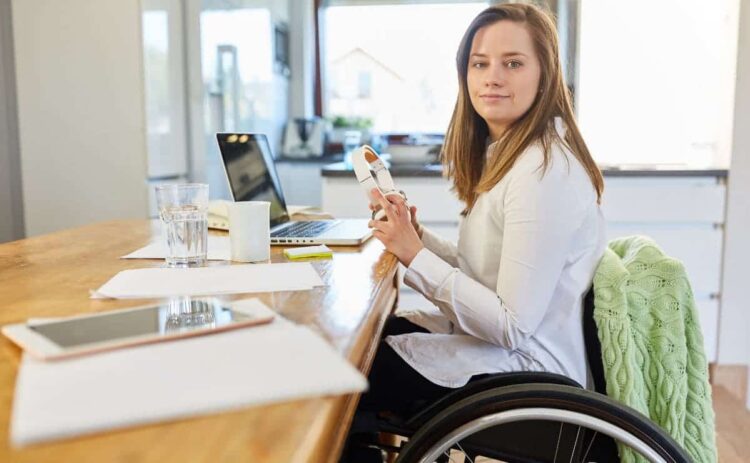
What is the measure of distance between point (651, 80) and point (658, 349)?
2.30 m

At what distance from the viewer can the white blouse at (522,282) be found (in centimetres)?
109

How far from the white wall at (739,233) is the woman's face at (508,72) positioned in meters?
1.78

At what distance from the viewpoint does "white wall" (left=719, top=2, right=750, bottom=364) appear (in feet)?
8.78

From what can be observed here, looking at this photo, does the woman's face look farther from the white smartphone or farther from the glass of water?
the white smartphone

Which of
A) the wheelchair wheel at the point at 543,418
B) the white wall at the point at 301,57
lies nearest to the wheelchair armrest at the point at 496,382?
the wheelchair wheel at the point at 543,418

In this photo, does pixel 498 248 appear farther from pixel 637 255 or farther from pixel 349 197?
pixel 349 197

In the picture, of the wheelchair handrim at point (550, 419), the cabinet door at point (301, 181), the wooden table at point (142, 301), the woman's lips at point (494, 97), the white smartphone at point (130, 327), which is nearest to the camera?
the wooden table at point (142, 301)

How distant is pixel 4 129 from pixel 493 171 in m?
2.26

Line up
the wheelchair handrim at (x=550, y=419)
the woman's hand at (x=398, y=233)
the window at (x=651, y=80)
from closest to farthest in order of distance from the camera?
the wheelchair handrim at (x=550, y=419)
the woman's hand at (x=398, y=233)
the window at (x=651, y=80)

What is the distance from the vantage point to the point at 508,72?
130 cm

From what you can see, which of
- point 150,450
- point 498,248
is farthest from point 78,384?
point 498,248

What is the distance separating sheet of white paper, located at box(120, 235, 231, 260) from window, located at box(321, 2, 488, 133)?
3071mm

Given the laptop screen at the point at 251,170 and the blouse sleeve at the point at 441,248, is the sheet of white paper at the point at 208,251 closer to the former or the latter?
the laptop screen at the point at 251,170

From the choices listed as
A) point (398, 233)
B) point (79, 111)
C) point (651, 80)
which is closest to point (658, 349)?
point (398, 233)
